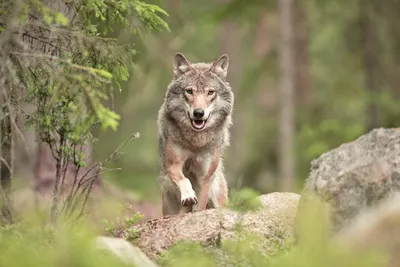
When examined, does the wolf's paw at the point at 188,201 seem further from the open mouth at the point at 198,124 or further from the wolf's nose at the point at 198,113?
the wolf's nose at the point at 198,113

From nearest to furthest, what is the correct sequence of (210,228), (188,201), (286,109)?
1. (210,228)
2. (188,201)
3. (286,109)

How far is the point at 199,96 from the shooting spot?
9.85m

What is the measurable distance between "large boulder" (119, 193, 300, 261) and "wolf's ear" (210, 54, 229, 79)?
2198 mm

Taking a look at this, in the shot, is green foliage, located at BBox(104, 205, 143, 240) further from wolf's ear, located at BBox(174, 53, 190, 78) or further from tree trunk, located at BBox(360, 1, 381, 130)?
tree trunk, located at BBox(360, 1, 381, 130)

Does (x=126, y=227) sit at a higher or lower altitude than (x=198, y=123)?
lower

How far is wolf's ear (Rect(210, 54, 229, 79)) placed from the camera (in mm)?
10266

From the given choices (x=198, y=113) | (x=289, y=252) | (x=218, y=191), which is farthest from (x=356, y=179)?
(x=218, y=191)

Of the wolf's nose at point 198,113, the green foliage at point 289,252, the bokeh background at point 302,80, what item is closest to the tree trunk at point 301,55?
the bokeh background at point 302,80

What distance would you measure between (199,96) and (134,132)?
1322 mm

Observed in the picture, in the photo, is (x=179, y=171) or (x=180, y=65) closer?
(x=179, y=171)

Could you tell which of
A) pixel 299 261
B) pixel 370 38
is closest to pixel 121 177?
pixel 370 38

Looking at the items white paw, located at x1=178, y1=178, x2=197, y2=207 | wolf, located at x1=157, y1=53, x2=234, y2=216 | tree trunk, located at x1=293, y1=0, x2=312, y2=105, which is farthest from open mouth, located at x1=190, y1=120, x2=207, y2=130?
tree trunk, located at x1=293, y1=0, x2=312, y2=105

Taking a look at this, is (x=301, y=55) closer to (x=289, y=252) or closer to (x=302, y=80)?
(x=302, y=80)

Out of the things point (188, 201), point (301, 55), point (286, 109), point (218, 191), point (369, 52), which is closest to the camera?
point (188, 201)
